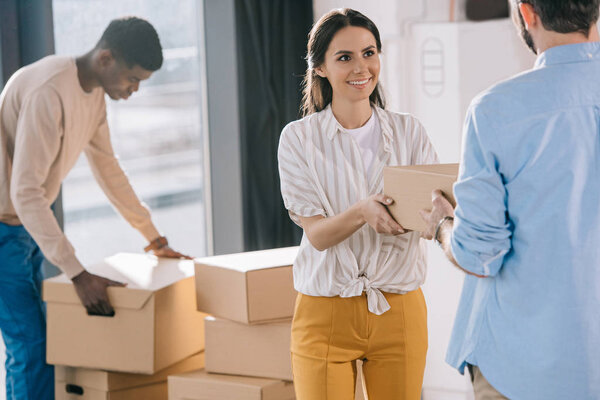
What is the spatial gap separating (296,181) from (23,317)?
4.18 ft

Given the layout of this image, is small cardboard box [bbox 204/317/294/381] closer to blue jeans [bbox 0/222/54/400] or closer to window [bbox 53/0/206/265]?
blue jeans [bbox 0/222/54/400]

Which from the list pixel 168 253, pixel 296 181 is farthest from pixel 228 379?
pixel 296 181

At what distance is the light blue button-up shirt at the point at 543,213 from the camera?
4.07ft

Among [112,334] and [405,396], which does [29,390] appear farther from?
[405,396]

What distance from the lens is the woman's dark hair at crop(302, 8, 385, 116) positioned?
6.10ft

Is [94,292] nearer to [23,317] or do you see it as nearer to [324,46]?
[23,317]

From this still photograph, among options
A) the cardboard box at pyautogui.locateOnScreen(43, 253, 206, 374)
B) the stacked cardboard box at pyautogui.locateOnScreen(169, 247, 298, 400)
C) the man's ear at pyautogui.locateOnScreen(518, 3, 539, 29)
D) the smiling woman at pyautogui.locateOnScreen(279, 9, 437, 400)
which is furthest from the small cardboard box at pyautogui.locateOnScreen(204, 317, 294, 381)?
the man's ear at pyautogui.locateOnScreen(518, 3, 539, 29)

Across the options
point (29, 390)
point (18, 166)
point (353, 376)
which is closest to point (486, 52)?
point (353, 376)

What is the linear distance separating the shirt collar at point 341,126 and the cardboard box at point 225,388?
98cm

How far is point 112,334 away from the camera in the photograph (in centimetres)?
254

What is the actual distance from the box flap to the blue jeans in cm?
57

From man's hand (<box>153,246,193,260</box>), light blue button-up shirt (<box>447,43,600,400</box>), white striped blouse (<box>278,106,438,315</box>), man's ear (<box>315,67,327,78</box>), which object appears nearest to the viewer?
light blue button-up shirt (<box>447,43,600,400</box>)

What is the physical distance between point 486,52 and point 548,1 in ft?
5.43

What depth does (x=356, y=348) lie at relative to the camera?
1.78 metres
